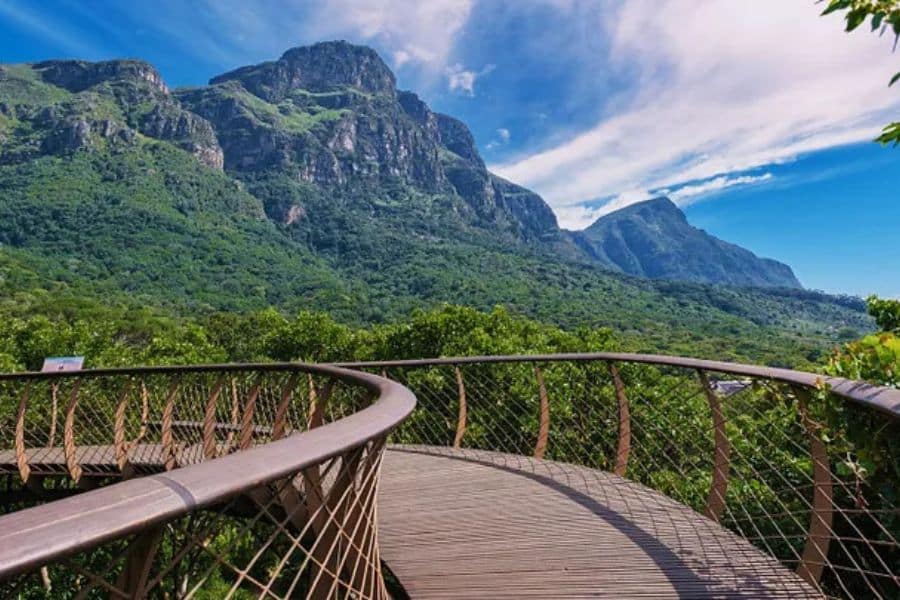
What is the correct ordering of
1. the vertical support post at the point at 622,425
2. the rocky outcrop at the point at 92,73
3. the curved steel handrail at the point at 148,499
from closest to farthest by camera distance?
the curved steel handrail at the point at 148,499 < the vertical support post at the point at 622,425 < the rocky outcrop at the point at 92,73

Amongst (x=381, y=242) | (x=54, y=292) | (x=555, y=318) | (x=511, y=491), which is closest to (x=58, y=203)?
(x=54, y=292)

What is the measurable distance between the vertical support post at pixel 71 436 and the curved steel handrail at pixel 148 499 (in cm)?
495

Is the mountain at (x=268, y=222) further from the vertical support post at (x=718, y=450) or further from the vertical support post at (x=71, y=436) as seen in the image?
the vertical support post at (x=718, y=450)

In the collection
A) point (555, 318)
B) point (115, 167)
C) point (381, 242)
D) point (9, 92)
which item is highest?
point (9, 92)

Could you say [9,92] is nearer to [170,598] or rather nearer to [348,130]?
[348,130]

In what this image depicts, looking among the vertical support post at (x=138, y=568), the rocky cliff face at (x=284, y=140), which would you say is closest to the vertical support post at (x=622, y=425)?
the vertical support post at (x=138, y=568)

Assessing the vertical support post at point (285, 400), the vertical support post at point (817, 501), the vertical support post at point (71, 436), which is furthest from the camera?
the vertical support post at point (71, 436)

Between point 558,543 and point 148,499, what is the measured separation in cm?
248

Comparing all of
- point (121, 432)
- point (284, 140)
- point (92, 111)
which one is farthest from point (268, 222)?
point (121, 432)

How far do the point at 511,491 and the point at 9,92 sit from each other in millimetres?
178181

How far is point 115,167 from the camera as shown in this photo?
107062 mm

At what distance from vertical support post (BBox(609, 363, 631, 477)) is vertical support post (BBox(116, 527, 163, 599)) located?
3.28m

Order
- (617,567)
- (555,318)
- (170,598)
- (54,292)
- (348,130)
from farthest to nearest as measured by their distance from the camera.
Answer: (348,130) → (555,318) → (54,292) → (617,567) → (170,598)

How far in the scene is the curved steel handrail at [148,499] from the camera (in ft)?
2.01
